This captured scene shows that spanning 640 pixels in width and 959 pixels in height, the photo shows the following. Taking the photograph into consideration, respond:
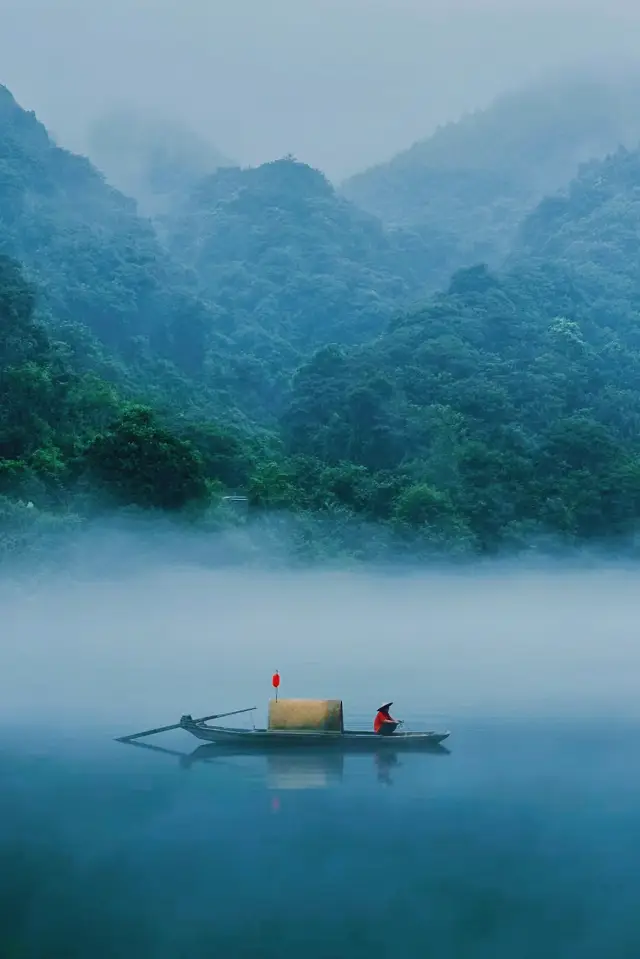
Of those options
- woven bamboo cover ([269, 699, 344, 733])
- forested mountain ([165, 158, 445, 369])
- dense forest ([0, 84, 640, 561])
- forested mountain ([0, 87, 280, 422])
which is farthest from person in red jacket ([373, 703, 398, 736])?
forested mountain ([165, 158, 445, 369])

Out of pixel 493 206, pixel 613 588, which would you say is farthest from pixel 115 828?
pixel 493 206

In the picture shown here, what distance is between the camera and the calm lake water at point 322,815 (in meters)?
10.9

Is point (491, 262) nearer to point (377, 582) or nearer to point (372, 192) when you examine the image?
point (372, 192)

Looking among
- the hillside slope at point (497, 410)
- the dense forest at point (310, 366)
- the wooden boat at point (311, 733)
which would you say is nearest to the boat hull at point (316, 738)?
the wooden boat at point (311, 733)

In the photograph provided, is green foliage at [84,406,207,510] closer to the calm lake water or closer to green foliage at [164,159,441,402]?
the calm lake water

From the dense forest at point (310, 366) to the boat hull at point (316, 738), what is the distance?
17.0 metres

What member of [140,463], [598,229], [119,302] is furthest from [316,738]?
[598,229]

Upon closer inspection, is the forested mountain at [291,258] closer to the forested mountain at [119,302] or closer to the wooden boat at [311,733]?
the forested mountain at [119,302]

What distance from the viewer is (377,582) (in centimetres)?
4094

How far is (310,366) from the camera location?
49.8 metres

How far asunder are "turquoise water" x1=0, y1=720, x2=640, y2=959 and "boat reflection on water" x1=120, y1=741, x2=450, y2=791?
0.04 m

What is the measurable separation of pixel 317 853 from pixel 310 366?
37875 mm

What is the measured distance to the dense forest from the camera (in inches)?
1510

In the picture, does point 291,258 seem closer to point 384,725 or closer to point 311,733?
point 384,725
